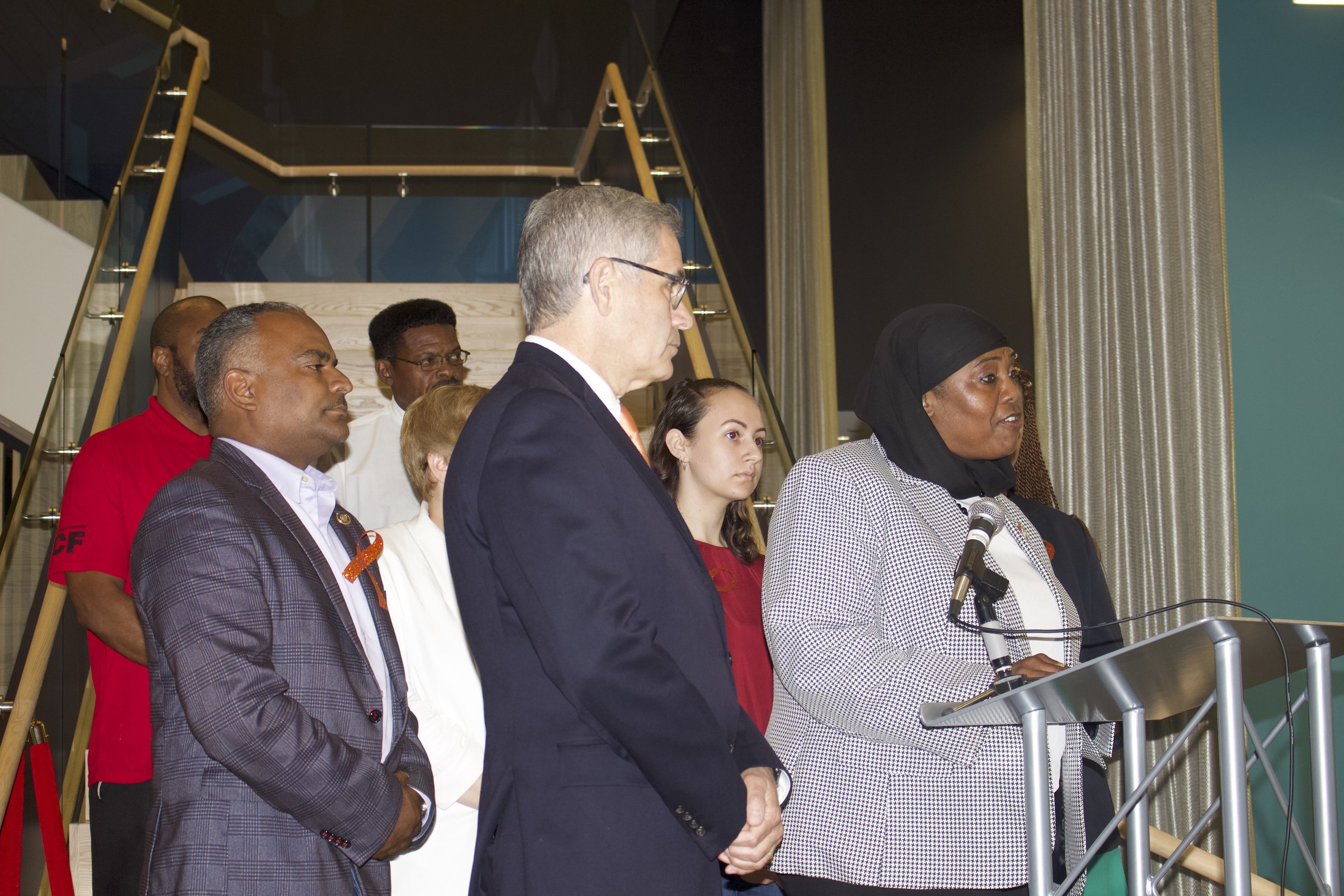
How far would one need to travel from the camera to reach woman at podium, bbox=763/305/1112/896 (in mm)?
2088

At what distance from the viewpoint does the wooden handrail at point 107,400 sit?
3006 mm

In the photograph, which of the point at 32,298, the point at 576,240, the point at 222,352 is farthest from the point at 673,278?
the point at 32,298

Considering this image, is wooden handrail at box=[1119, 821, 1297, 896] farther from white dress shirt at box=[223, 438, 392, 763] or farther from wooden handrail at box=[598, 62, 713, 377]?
wooden handrail at box=[598, 62, 713, 377]

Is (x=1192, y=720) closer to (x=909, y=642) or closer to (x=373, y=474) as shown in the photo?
(x=909, y=642)

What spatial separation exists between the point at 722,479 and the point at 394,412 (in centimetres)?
154

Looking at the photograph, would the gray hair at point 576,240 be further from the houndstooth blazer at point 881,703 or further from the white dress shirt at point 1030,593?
the white dress shirt at point 1030,593

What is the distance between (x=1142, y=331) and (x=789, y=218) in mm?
4060

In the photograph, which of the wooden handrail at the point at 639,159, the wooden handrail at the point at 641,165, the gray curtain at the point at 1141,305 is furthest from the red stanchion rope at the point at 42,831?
the gray curtain at the point at 1141,305

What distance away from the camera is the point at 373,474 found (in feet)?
13.8

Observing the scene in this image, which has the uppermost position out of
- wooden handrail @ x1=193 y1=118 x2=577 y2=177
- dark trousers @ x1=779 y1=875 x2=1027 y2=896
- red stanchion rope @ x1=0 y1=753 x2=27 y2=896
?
wooden handrail @ x1=193 y1=118 x2=577 y2=177

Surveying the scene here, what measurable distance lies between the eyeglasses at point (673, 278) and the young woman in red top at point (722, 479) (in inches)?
53.5

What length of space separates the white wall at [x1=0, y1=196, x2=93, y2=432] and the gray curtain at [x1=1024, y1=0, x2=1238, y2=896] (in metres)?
4.64

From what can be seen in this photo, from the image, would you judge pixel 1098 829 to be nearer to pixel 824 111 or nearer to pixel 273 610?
pixel 273 610

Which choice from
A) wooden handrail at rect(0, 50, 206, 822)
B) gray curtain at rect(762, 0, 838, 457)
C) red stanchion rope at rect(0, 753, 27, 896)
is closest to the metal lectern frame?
red stanchion rope at rect(0, 753, 27, 896)
